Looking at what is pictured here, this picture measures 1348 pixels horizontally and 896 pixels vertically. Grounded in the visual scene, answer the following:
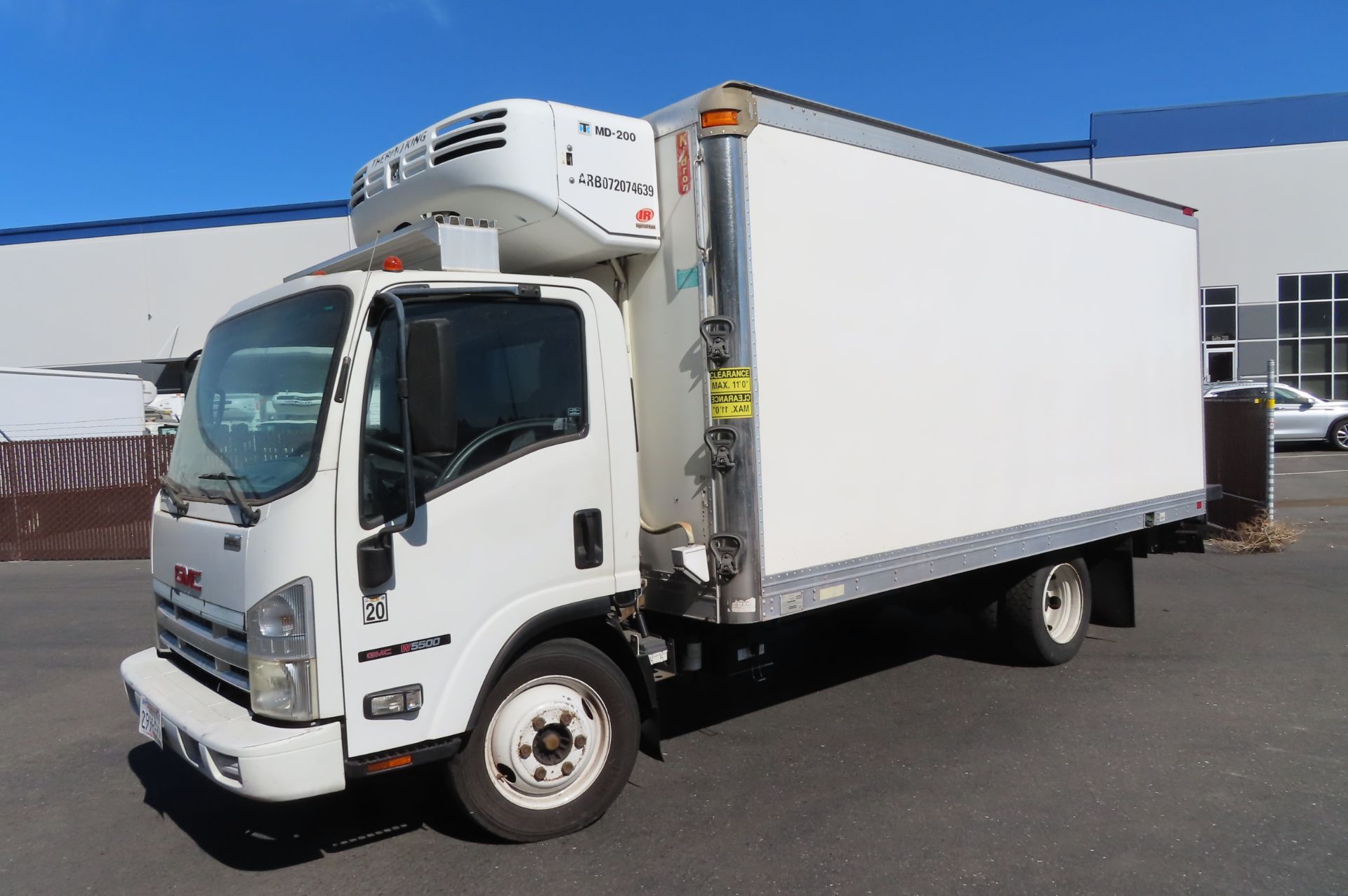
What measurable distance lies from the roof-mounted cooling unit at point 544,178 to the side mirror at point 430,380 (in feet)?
2.62

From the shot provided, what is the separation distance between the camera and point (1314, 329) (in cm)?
2608

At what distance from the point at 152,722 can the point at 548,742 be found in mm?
1617

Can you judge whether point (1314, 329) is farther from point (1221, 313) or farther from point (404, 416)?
point (404, 416)

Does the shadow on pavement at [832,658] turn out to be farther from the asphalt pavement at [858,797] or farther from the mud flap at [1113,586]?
the mud flap at [1113,586]

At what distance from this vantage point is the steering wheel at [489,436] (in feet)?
12.1

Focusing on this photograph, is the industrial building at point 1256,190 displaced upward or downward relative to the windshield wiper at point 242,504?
upward

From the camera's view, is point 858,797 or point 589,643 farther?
point 858,797

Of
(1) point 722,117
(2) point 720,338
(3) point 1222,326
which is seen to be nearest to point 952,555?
(2) point 720,338

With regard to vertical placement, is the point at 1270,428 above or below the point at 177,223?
below

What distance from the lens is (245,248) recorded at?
91.1 feet

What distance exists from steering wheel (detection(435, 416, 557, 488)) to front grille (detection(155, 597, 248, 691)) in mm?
926

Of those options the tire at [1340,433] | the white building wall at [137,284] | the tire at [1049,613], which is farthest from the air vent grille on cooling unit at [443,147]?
the white building wall at [137,284]

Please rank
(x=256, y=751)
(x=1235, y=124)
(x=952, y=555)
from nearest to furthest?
(x=256, y=751) < (x=952, y=555) < (x=1235, y=124)

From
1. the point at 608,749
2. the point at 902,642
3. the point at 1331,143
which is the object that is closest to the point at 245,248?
the point at 902,642
